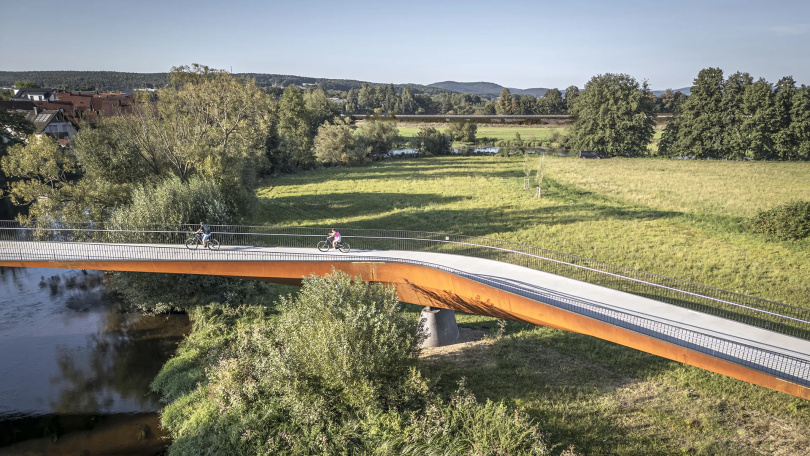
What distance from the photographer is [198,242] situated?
81.3ft

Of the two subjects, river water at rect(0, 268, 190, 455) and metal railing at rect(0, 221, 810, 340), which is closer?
river water at rect(0, 268, 190, 455)

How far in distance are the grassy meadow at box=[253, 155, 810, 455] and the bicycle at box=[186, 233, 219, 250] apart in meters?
12.2

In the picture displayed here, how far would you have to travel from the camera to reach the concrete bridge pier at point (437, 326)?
2206 centimetres

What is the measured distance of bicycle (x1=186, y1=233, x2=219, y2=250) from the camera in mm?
23984

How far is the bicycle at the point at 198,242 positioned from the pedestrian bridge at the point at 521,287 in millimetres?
565

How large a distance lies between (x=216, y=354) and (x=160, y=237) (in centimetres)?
819

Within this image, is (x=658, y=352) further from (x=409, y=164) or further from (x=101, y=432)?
(x=409, y=164)

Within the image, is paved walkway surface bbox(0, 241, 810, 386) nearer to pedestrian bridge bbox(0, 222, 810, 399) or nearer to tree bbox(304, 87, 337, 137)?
pedestrian bridge bbox(0, 222, 810, 399)

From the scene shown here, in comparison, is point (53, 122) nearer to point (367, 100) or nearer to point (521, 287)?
point (521, 287)

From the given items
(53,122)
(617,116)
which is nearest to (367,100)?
(617,116)

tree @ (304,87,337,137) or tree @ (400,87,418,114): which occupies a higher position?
tree @ (400,87,418,114)

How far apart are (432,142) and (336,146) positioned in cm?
2219

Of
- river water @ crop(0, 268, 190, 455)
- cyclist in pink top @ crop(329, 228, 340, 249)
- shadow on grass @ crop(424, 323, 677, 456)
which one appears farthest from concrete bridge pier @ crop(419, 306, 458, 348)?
river water @ crop(0, 268, 190, 455)

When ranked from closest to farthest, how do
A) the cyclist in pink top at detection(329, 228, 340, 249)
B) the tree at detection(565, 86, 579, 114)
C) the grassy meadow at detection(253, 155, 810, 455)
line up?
the grassy meadow at detection(253, 155, 810, 455) < the cyclist in pink top at detection(329, 228, 340, 249) < the tree at detection(565, 86, 579, 114)
